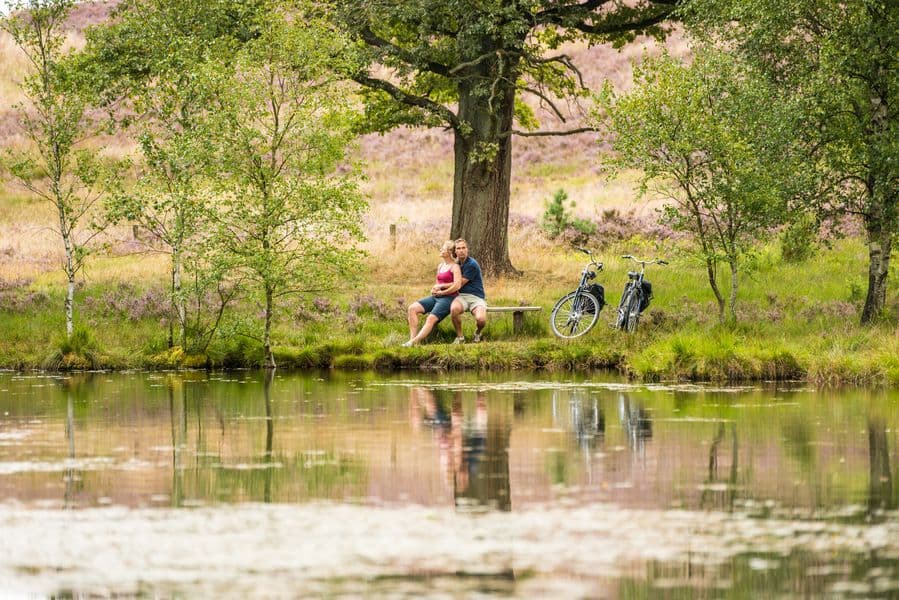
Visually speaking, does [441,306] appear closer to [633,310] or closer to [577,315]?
[577,315]

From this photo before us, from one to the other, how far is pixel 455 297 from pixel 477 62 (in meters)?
5.84

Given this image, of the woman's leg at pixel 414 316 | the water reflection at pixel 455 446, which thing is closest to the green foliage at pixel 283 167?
the woman's leg at pixel 414 316

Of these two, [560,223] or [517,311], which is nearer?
[517,311]

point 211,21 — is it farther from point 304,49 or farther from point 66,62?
point 304,49

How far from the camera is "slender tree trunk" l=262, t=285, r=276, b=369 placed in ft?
73.8

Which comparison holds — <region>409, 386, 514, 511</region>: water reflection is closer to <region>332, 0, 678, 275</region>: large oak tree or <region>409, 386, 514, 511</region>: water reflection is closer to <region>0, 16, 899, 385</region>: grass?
<region>0, 16, 899, 385</region>: grass

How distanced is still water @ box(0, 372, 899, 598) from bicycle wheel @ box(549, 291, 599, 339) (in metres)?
5.74

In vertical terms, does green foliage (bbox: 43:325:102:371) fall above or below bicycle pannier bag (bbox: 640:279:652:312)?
below

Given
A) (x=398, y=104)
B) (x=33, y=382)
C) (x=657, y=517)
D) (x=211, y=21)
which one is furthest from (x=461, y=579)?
(x=398, y=104)

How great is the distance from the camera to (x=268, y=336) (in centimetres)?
2278

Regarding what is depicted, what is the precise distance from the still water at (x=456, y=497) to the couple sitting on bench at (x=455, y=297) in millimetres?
5403

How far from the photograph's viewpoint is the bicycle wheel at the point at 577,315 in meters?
22.8

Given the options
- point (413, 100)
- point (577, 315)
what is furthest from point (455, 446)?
point (413, 100)

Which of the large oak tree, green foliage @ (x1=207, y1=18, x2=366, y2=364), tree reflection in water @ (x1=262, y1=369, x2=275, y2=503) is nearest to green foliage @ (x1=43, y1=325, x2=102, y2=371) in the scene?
green foliage @ (x1=207, y1=18, x2=366, y2=364)
